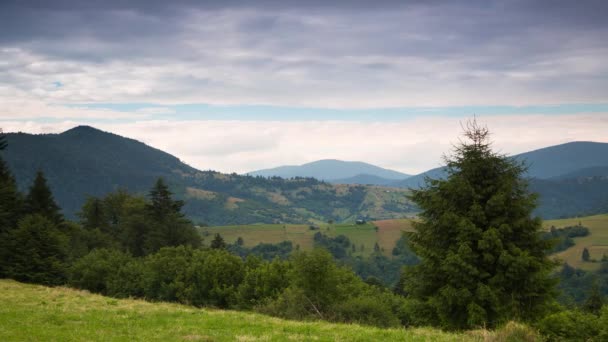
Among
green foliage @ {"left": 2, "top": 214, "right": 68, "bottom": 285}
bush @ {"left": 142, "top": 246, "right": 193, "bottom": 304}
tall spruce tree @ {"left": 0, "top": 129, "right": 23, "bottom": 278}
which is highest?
tall spruce tree @ {"left": 0, "top": 129, "right": 23, "bottom": 278}

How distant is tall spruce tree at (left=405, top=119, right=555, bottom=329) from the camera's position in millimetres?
25266

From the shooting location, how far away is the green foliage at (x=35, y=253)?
55125 mm

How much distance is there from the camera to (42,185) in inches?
2854

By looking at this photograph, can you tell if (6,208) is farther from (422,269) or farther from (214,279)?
(422,269)

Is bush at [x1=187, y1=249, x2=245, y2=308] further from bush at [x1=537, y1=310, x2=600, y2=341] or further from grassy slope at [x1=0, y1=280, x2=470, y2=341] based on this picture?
bush at [x1=537, y1=310, x2=600, y2=341]

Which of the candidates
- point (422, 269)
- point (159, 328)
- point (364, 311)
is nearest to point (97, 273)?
point (364, 311)

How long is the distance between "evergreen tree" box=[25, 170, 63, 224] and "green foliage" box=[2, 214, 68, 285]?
43.8ft

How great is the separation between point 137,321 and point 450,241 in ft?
57.5

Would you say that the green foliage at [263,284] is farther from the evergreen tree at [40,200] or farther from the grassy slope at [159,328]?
the evergreen tree at [40,200]

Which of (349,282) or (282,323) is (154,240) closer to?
(349,282)

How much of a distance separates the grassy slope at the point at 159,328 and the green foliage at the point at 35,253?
3632cm

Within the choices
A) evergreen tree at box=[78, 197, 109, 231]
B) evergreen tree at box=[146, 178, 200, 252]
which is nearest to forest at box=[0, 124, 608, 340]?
evergreen tree at box=[146, 178, 200, 252]

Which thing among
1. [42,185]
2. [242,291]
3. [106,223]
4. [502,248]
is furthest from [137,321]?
[106,223]

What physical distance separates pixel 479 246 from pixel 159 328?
1664 cm
